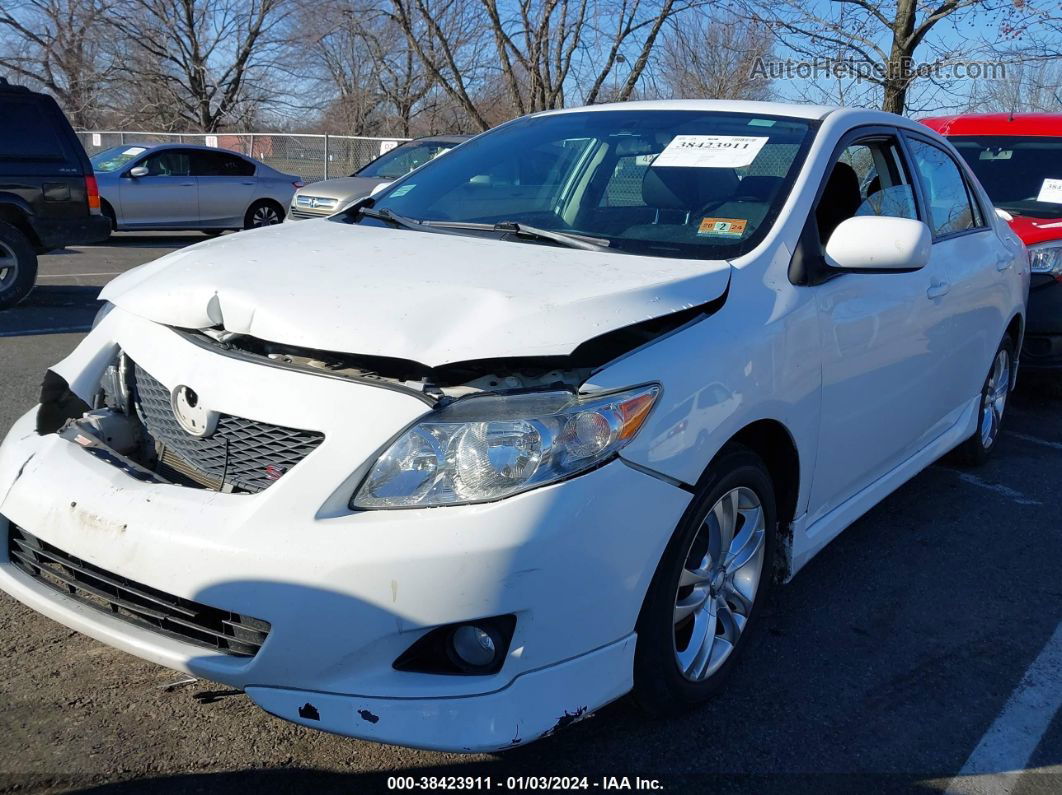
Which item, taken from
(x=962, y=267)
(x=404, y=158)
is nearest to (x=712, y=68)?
(x=404, y=158)

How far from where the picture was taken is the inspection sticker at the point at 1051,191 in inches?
279

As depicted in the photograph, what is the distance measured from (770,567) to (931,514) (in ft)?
6.11

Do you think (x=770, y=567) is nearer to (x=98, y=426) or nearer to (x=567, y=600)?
(x=567, y=600)

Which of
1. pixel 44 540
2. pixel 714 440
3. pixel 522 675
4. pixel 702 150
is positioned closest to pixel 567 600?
pixel 522 675

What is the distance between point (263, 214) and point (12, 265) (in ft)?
27.5

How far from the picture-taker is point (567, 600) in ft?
7.32

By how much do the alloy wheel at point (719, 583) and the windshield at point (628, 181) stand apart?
2.58 ft

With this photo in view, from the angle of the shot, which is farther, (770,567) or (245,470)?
(770,567)

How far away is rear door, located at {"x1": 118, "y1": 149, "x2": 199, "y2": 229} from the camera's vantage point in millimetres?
15047

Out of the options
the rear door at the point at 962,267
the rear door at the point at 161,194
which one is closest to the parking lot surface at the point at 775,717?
the rear door at the point at 962,267

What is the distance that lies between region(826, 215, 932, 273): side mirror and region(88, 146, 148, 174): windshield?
14.1 metres

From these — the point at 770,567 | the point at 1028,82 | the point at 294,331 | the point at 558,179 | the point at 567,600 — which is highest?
the point at 1028,82

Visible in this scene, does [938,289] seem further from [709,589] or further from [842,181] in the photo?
[709,589]

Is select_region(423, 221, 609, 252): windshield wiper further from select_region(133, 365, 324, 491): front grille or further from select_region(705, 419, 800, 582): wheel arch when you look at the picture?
select_region(133, 365, 324, 491): front grille
